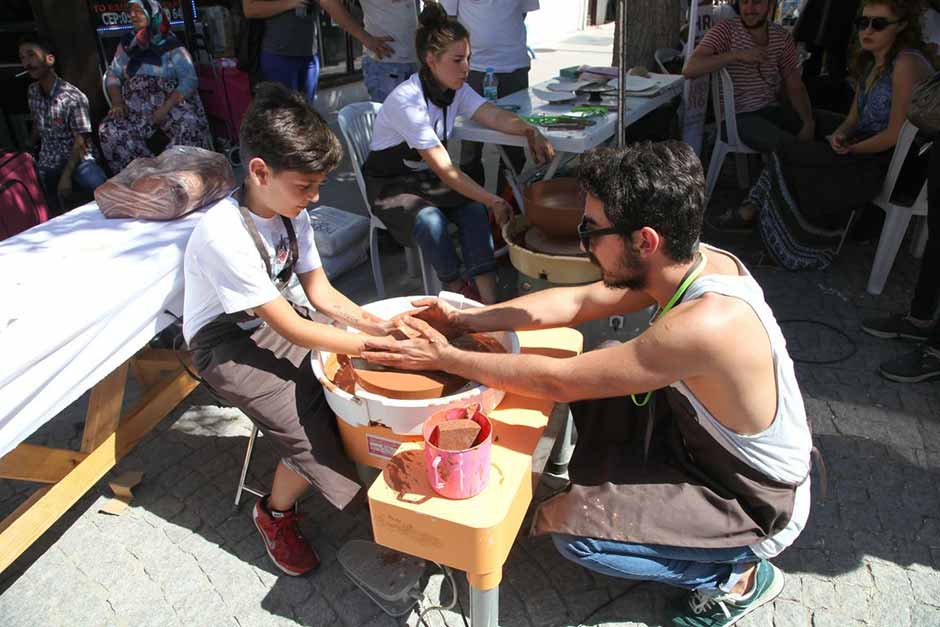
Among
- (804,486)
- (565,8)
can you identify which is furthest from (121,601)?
(565,8)

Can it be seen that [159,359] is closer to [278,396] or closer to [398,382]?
[278,396]

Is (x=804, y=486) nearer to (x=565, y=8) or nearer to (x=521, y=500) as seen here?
(x=521, y=500)

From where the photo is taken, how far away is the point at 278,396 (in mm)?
2043

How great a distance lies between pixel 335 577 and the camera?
2.17 meters

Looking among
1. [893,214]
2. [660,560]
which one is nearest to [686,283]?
[660,560]

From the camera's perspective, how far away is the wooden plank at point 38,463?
7.01ft

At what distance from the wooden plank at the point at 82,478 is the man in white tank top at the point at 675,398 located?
1216 mm

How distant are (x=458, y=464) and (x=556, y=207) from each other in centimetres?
165

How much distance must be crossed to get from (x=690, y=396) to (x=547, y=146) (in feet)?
6.46

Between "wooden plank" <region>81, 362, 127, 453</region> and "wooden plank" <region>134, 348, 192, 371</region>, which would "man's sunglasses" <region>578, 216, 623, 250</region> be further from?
"wooden plank" <region>134, 348, 192, 371</region>

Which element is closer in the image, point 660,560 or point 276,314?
point 660,560

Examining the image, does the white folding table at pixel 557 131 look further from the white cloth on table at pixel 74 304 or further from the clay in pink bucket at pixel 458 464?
the clay in pink bucket at pixel 458 464

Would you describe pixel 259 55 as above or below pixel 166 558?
above

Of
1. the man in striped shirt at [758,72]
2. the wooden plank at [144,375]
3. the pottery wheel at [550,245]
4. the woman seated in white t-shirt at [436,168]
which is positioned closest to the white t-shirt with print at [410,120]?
the woman seated in white t-shirt at [436,168]
